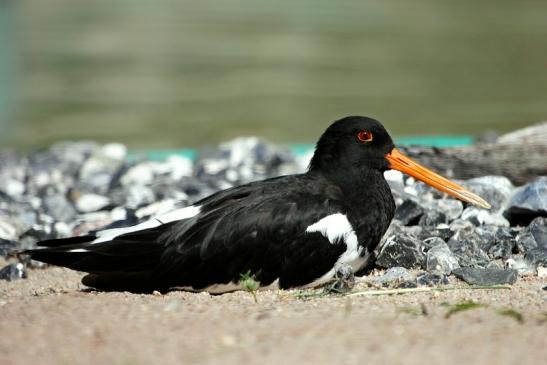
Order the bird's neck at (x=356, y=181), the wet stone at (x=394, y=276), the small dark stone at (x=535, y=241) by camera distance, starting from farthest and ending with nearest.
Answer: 1. the bird's neck at (x=356, y=181)
2. the small dark stone at (x=535, y=241)
3. the wet stone at (x=394, y=276)

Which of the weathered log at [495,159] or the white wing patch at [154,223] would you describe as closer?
the white wing patch at [154,223]

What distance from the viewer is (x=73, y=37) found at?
22.6 metres

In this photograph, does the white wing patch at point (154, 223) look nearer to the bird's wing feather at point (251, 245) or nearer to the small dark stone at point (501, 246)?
the bird's wing feather at point (251, 245)

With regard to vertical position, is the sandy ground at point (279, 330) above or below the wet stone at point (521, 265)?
above

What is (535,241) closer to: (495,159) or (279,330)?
(495,159)

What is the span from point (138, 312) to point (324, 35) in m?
18.6

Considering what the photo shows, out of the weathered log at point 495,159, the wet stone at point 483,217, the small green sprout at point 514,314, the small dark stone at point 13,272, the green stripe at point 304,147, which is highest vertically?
the weathered log at point 495,159

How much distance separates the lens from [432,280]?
5090 millimetres

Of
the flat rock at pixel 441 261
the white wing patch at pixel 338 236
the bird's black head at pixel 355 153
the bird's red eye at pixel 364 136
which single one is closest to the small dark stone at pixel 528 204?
the bird's black head at pixel 355 153

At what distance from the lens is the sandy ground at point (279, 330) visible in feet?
12.2

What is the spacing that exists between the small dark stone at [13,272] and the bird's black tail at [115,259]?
0.94 m

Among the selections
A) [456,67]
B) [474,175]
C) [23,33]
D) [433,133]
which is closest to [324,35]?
[456,67]

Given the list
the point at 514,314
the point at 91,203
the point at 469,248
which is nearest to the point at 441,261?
the point at 469,248

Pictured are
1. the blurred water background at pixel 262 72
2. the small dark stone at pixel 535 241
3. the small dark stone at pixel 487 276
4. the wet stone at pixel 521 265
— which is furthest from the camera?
the blurred water background at pixel 262 72
